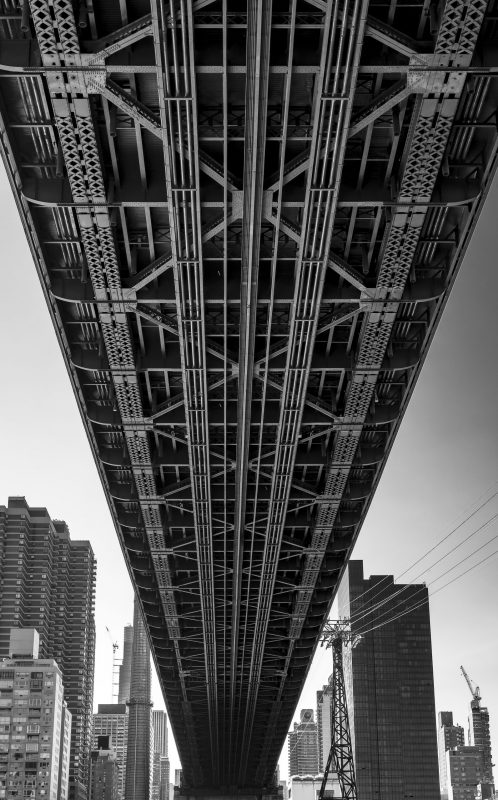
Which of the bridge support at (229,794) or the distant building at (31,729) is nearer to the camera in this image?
the bridge support at (229,794)

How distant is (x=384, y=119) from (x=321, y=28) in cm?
374

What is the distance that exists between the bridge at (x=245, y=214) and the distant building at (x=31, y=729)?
129941 millimetres

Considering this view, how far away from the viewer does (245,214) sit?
25.3 meters

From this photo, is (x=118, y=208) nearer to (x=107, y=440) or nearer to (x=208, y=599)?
(x=107, y=440)

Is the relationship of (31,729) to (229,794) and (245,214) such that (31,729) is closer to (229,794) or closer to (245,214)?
(229,794)

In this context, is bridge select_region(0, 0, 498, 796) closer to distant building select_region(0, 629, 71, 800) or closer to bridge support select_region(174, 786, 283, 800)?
bridge support select_region(174, 786, 283, 800)

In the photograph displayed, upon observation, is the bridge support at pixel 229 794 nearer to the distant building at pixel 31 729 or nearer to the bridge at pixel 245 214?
the distant building at pixel 31 729

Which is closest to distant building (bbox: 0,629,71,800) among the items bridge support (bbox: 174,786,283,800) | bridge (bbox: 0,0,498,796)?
bridge support (bbox: 174,786,283,800)

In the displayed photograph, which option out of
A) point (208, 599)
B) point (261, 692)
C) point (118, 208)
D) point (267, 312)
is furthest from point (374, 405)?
point (261, 692)

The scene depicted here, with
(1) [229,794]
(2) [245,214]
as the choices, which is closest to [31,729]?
(1) [229,794]

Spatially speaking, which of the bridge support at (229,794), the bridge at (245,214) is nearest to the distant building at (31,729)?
the bridge support at (229,794)

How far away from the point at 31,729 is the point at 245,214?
15487 cm

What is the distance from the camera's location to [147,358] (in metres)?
34.4

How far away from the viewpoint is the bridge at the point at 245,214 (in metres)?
21.6
